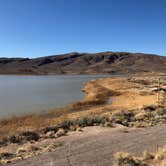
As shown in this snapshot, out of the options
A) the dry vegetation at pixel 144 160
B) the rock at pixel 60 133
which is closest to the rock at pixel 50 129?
the rock at pixel 60 133

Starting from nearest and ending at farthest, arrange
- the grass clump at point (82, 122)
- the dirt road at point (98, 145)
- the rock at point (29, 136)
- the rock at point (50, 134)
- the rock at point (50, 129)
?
the dirt road at point (98, 145)
the rock at point (29, 136)
the rock at point (50, 134)
the rock at point (50, 129)
the grass clump at point (82, 122)

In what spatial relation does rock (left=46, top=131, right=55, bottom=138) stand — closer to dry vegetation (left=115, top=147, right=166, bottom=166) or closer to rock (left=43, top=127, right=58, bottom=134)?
rock (left=43, top=127, right=58, bottom=134)

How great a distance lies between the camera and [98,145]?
34.0 ft

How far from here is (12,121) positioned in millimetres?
19516

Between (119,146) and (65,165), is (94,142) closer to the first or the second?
(119,146)

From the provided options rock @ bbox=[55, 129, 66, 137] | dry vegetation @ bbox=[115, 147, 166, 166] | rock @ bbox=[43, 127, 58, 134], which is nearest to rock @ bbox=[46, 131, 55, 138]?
rock @ bbox=[55, 129, 66, 137]

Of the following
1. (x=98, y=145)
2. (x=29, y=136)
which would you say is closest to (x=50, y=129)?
(x=29, y=136)

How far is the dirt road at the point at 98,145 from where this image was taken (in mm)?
8586

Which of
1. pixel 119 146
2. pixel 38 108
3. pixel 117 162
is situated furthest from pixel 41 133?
pixel 38 108

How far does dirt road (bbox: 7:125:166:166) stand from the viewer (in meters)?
8.59

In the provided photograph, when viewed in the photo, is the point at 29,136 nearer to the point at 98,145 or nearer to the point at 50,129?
the point at 50,129

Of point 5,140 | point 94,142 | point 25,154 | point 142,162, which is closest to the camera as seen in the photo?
point 142,162

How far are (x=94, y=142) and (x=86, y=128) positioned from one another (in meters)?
3.68

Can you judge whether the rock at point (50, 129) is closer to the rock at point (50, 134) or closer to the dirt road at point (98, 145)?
the rock at point (50, 134)
